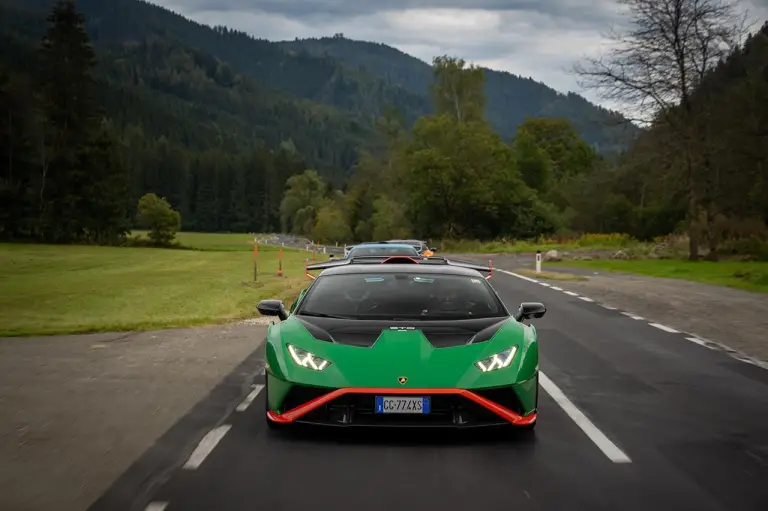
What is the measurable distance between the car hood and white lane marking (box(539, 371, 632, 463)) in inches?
29.2

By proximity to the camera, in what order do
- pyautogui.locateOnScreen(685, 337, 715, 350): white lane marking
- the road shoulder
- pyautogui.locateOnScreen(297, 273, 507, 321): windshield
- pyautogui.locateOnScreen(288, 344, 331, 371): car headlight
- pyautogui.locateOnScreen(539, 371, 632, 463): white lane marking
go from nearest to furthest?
pyautogui.locateOnScreen(539, 371, 632, 463): white lane marking, pyautogui.locateOnScreen(288, 344, 331, 371): car headlight, pyautogui.locateOnScreen(297, 273, 507, 321): windshield, pyautogui.locateOnScreen(685, 337, 715, 350): white lane marking, the road shoulder

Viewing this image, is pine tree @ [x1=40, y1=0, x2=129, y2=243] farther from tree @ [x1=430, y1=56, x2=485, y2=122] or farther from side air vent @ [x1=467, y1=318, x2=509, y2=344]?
side air vent @ [x1=467, y1=318, x2=509, y2=344]

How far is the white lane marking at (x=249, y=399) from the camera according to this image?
25.8 ft

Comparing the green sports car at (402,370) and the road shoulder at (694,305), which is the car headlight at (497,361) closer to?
the green sports car at (402,370)

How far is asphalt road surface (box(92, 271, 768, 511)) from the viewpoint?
16.6ft

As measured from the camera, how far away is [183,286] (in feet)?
99.6

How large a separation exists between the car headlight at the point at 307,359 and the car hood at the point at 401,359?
3cm

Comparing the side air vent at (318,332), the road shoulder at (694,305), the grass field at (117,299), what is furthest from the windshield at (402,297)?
the grass field at (117,299)

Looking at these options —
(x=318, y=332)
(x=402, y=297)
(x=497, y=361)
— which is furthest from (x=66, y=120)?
(x=497, y=361)

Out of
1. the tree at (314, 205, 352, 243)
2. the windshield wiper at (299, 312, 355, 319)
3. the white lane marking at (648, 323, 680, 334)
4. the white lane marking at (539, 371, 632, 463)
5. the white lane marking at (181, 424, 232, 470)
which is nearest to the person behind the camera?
the white lane marking at (181, 424, 232, 470)

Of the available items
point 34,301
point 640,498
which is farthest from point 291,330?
point 34,301

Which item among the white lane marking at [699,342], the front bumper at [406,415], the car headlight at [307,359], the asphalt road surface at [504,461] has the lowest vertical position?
the white lane marking at [699,342]

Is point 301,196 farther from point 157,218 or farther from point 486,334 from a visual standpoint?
point 486,334

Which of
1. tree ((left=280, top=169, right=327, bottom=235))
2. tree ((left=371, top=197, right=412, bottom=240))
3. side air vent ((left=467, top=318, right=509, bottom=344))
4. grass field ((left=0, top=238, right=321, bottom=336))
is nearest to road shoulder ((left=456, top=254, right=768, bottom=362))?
side air vent ((left=467, top=318, right=509, bottom=344))
